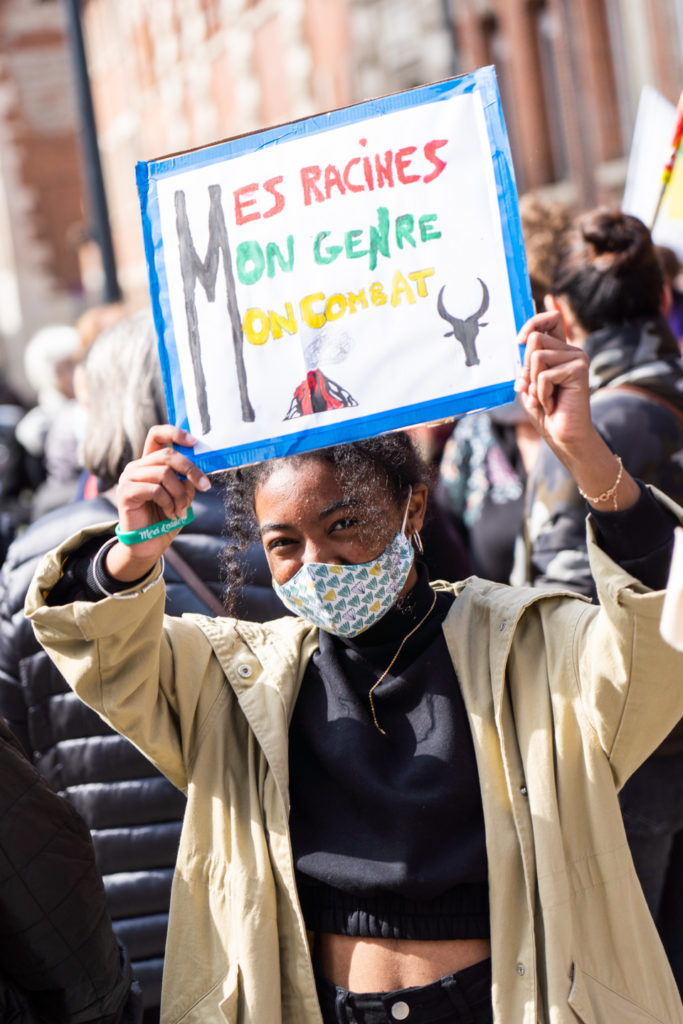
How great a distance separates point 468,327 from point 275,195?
0.40m

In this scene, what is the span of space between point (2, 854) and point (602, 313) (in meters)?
2.21

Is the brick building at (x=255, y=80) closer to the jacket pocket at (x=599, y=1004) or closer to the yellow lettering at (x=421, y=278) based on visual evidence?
the yellow lettering at (x=421, y=278)

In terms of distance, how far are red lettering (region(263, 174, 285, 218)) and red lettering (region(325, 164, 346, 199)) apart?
0.25 feet

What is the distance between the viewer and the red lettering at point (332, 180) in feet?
7.40

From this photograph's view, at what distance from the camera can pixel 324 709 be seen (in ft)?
7.53

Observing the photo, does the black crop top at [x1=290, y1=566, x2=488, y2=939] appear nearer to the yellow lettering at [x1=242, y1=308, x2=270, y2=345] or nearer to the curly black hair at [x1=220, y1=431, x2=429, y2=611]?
the curly black hair at [x1=220, y1=431, x2=429, y2=611]

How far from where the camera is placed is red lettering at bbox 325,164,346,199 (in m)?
2.26

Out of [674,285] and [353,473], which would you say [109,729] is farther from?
[674,285]

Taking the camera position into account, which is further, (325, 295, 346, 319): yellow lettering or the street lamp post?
the street lamp post

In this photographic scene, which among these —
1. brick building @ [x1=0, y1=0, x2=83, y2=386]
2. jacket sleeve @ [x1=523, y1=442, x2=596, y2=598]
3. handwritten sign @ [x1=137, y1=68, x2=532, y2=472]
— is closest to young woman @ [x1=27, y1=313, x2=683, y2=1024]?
handwritten sign @ [x1=137, y1=68, x2=532, y2=472]

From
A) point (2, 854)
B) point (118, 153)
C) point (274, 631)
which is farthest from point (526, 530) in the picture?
point (118, 153)

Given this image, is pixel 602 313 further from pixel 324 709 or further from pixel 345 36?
pixel 345 36

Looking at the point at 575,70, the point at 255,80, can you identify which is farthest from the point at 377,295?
the point at 255,80

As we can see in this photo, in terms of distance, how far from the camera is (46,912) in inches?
81.7
